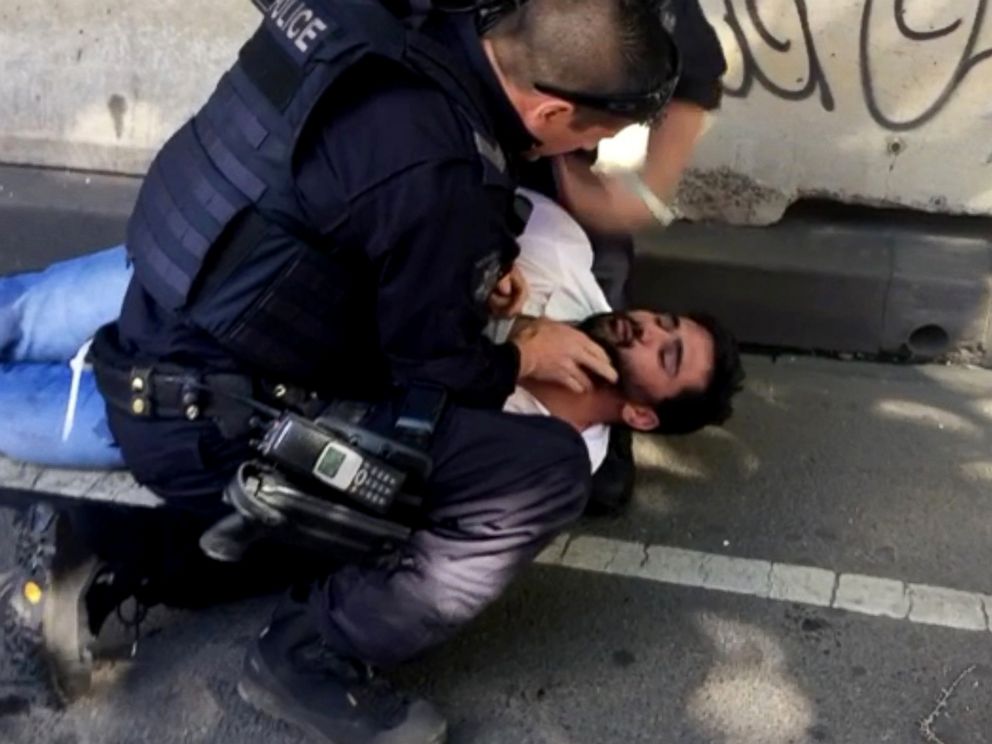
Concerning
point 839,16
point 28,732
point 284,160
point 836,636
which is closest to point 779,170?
point 839,16

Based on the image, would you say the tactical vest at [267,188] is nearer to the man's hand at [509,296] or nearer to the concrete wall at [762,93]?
the man's hand at [509,296]

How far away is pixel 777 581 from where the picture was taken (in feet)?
11.3

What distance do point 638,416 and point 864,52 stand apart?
120cm

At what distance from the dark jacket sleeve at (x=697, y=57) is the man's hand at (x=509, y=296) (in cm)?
59

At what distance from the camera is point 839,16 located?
390 cm

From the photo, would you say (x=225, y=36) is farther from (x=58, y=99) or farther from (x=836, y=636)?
(x=836, y=636)

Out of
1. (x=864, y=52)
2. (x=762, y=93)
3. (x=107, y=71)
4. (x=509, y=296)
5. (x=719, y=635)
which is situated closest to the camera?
(x=509, y=296)

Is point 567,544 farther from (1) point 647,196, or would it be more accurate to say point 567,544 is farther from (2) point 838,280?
(2) point 838,280

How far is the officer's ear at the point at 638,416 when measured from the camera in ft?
11.1

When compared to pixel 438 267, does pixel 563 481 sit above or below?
below

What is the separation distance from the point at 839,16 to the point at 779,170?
0.42 metres

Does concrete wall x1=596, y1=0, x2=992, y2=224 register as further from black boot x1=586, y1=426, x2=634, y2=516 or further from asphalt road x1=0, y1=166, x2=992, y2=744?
black boot x1=586, y1=426, x2=634, y2=516

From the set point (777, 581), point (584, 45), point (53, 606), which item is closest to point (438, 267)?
point (584, 45)

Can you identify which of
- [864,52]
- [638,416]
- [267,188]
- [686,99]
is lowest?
[638,416]
